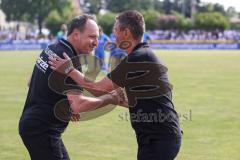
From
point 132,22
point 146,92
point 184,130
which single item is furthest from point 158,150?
point 184,130

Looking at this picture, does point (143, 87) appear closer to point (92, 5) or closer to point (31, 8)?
point (31, 8)

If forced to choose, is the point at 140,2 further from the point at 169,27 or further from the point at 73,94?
the point at 73,94

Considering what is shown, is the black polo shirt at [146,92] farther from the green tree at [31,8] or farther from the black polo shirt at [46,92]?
the green tree at [31,8]

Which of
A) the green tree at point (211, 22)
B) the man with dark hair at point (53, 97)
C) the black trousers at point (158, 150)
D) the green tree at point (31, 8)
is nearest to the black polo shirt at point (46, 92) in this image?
the man with dark hair at point (53, 97)

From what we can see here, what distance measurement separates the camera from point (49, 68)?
4535mm

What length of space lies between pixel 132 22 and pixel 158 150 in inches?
46.0

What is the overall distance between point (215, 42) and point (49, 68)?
4996 centimetres

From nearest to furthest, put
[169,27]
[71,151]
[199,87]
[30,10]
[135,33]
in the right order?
[135,33]
[71,151]
[199,87]
[169,27]
[30,10]

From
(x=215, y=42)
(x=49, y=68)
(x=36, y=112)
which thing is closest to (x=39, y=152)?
(x=36, y=112)

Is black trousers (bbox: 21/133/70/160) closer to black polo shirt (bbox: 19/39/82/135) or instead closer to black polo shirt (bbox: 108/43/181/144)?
black polo shirt (bbox: 19/39/82/135)

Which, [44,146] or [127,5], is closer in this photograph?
[44,146]

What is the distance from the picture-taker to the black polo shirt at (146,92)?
14.6 feet

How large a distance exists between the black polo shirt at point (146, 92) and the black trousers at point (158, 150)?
0.15 ft

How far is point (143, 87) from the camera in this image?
4.52 metres
